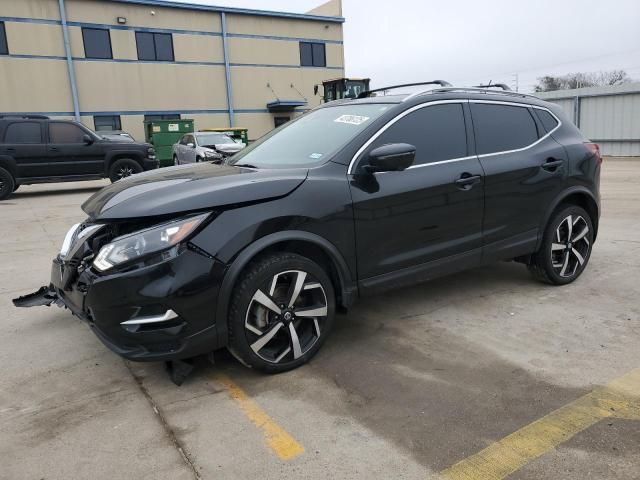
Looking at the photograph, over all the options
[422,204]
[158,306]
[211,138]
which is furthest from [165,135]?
[158,306]

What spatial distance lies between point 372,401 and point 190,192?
157 centimetres

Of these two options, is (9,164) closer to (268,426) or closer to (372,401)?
(268,426)

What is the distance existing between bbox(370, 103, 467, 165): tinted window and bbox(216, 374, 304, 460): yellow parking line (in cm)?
185

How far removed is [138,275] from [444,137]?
2.46 meters

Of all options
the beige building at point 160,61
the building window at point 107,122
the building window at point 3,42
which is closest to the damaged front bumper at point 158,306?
the beige building at point 160,61

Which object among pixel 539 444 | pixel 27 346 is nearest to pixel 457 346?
pixel 539 444

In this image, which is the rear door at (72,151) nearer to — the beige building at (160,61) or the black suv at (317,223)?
the black suv at (317,223)

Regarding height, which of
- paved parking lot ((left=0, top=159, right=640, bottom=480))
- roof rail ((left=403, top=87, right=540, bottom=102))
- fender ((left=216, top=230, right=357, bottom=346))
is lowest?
paved parking lot ((left=0, top=159, right=640, bottom=480))

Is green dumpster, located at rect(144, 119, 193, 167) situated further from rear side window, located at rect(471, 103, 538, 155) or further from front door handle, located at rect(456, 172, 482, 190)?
front door handle, located at rect(456, 172, 482, 190)

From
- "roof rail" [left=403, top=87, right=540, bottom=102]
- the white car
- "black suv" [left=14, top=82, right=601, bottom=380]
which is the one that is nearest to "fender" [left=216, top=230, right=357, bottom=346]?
"black suv" [left=14, top=82, right=601, bottom=380]

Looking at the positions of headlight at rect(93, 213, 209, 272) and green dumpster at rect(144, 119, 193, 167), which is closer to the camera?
headlight at rect(93, 213, 209, 272)

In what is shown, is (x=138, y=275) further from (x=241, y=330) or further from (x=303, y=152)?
(x=303, y=152)

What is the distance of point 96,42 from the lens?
2727 centimetres

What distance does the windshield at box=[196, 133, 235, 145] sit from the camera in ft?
55.4
